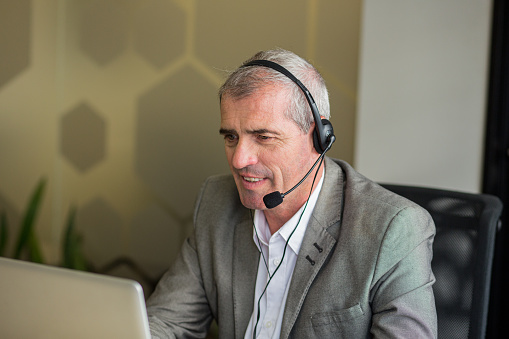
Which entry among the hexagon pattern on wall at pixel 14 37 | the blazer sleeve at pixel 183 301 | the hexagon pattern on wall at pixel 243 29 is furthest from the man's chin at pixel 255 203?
the hexagon pattern on wall at pixel 14 37

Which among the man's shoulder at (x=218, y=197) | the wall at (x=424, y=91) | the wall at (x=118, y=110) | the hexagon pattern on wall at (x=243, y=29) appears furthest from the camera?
the wall at (x=118, y=110)

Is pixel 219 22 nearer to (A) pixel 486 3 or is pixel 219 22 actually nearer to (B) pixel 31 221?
(A) pixel 486 3

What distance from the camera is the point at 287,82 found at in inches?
47.3

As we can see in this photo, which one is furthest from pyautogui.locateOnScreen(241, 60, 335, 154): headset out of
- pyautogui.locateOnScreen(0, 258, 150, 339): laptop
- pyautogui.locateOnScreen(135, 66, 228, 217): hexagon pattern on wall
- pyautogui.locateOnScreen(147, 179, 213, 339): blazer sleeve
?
pyautogui.locateOnScreen(135, 66, 228, 217): hexagon pattern on wall

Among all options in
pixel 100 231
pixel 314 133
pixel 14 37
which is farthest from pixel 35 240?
pixel 314 133

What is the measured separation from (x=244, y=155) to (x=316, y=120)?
0.56 ft

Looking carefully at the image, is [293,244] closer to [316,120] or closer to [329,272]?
[329,272]

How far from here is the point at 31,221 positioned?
98.1 inches

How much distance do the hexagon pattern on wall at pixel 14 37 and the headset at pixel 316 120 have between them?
5.90ft

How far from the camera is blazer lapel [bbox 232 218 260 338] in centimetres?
131

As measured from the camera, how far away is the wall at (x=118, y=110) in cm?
238

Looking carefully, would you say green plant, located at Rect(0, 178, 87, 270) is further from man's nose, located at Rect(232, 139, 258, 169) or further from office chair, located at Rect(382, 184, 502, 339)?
office chair, located at Rect(382, 184, 502, 339)

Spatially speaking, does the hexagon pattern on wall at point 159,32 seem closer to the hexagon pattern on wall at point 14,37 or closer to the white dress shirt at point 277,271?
the hexagon pattern on wall at point 14,37

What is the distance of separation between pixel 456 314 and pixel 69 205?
2.05 meters
